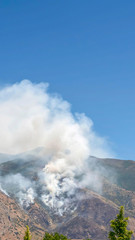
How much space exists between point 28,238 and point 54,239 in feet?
72.2

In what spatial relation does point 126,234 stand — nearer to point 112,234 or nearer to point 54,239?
point 112,234

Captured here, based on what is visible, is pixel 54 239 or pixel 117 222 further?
pixel 54 239

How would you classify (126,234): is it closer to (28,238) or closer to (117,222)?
(117,222)

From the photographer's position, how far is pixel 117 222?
7081cm

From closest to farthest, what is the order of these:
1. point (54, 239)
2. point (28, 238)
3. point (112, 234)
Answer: point (28, 238), point (112, 234), point (54, 239)

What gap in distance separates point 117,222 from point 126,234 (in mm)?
3445

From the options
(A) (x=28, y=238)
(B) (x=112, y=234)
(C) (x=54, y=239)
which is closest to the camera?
(A) (x=28, y=238)

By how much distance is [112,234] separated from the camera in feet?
234

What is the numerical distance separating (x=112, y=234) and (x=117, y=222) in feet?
11.3

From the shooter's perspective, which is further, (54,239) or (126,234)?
(54,239)

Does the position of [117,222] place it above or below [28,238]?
above

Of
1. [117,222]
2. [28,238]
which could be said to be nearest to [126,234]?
[117,222]

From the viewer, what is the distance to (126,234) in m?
70.1

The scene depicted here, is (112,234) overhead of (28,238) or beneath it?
overhead
